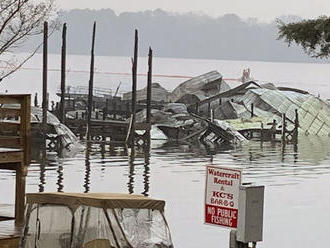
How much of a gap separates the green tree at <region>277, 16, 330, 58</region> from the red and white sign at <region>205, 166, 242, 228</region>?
4183 mm

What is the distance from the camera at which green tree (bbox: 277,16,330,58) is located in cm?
1223

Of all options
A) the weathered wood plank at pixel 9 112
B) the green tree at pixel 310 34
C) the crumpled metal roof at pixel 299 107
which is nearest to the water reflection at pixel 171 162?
the weathered wood plank at pixel 9 112

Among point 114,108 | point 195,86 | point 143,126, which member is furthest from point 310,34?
point 195,86

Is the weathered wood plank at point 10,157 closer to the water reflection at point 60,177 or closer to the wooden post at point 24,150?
the wooden post at point 24,150

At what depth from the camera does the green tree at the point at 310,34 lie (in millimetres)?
12227

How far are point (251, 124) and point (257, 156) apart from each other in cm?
2399

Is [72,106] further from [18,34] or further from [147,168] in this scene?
[18,34]

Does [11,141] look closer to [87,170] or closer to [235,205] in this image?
[235,205]

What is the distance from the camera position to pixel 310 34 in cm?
1239

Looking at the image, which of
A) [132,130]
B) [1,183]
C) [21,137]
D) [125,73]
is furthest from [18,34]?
[125,73]

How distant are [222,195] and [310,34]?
14.7 ft

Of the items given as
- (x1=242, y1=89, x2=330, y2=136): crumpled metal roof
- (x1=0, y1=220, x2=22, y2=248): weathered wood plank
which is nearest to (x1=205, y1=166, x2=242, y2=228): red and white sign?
(x1=0, y1=220, x2=22, y2=248): weathered wood plank

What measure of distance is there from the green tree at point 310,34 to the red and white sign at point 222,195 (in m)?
4.18

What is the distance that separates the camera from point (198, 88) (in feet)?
291
